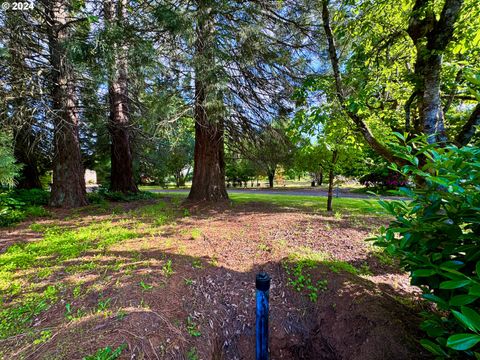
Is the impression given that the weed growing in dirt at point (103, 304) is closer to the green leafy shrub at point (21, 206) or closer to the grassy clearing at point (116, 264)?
the grassy clearing at point (116, 264)

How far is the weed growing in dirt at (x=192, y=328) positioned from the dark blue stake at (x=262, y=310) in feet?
1.94

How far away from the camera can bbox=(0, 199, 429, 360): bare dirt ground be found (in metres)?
1.91

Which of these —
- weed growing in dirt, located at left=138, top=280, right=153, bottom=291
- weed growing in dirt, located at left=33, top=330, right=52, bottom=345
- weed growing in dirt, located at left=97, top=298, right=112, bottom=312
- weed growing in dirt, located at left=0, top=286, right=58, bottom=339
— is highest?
weed growing in dirt, located at left=138, top=280, right=153, bottom=291

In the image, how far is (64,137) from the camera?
6.02m

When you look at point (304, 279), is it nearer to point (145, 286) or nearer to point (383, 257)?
point (383, 257)

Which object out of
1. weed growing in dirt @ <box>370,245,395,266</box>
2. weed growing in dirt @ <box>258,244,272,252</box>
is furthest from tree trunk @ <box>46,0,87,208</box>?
weed growing in dirt @ <box>370,245,395,266</box>

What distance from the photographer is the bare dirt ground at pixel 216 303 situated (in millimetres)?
1913

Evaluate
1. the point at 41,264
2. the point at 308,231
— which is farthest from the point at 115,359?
the point at 308,231

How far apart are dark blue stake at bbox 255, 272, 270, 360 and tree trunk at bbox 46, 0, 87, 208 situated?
20.5ft

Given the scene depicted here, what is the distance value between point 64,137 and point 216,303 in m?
6.24

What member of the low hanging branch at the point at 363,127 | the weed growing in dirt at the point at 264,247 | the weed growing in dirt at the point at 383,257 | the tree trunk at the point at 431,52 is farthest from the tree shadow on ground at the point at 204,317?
the tree trunk at the point at 431,52

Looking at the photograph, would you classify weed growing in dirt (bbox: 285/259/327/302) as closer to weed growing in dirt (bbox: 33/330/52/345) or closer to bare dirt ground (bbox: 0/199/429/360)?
bare dirt ground (bbox: 0/199/429/360)

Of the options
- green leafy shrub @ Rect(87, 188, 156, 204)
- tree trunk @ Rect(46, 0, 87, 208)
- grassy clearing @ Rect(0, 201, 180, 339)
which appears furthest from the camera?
green leafy shrub @ Rect(87, 188, 156, 204)

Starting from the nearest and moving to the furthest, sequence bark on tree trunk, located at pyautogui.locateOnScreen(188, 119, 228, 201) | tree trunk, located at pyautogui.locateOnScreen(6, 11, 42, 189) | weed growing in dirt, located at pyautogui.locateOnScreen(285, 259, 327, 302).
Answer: weed growing in dirt, located at pyautogui.locateOnScreen(285, 259, 327, 302)
tree trunk, located at pyautogui.locateOnScreen(6, 11, 42, 189)
bark on tree trunk, located at pyautogui.locateOnScreen(188, 119, 228, 201)
